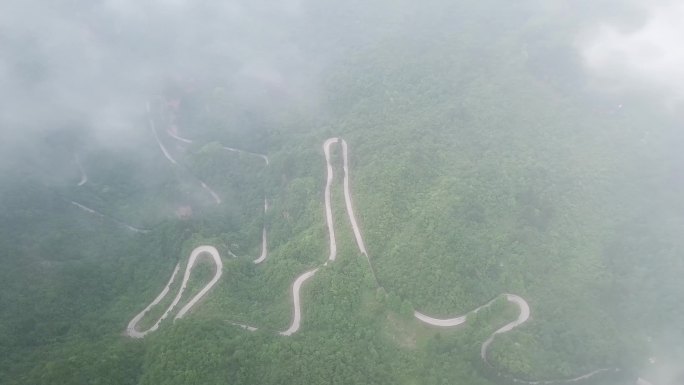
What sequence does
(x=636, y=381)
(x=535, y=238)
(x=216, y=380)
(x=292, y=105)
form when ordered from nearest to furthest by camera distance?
(x=216, y=380) < (x=636, y=381) < (x=535, y=238) < (x=292, y=105)

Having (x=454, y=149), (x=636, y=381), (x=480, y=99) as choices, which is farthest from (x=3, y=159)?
(x=636, y=381)

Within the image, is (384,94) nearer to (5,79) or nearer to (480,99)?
(480,99)

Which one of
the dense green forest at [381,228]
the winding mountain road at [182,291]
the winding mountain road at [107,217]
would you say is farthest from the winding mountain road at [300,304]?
the winding mountain road at [107,217]

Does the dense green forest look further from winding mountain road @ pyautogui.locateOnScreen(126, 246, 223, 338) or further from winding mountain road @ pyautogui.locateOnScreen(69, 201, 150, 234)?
winding mountain road @ pyautogui.locateOnScreen(126, 246, 223, 338)

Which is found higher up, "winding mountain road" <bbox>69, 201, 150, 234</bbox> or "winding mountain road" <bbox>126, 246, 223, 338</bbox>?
"winding mountain road" <bbox>69, 201, 150, 234</bbox>

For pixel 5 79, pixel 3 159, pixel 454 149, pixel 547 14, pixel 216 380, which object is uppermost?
pixel 547 14

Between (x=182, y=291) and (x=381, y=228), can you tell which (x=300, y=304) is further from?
(x=182, y=291)

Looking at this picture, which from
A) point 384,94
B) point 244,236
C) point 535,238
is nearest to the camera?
point 535,238

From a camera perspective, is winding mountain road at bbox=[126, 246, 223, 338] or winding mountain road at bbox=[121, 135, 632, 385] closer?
winding mountain road at bbox=[121, 135, 632, 385]

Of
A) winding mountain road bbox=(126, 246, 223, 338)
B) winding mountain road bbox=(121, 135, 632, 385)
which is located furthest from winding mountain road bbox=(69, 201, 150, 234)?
winding mountain road bbox=(121, 135, 632, 385)
